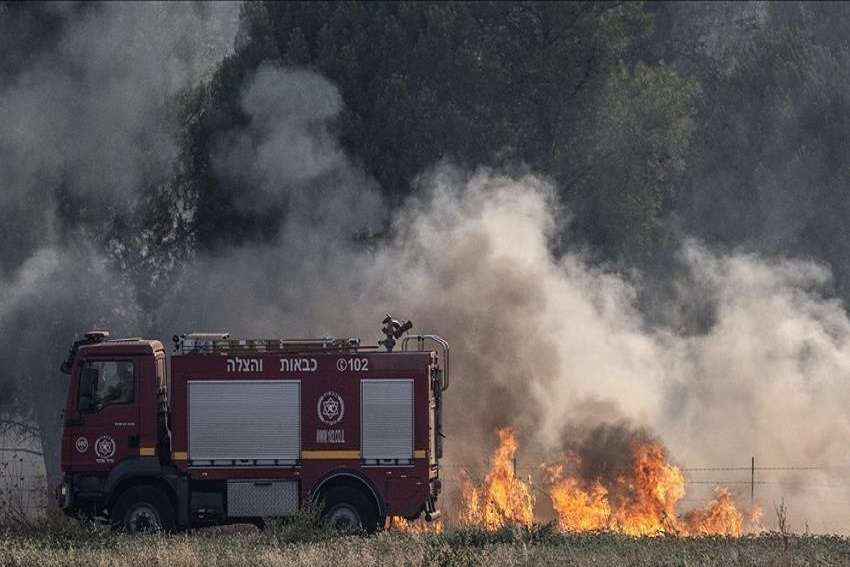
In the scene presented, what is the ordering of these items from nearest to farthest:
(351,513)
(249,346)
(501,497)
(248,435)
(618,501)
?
1. (351,513)
2. (248,435)
3. (249,346)
4. (618,501)
5. (501,497)

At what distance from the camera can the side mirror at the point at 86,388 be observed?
80.6 ft

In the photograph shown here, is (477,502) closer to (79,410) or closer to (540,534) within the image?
(540,534)

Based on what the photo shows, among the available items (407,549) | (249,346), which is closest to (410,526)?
(249,346)

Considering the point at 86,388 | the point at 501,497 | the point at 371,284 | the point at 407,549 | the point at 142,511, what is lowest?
the point at 407,549

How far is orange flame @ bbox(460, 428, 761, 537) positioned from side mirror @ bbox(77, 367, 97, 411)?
7.09 m

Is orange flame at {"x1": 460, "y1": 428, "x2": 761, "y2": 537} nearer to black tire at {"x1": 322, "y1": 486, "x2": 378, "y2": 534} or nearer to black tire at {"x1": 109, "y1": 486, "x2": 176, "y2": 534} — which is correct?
black tire at {"x1": 322, "y1": 486, "x2": 378, "y2": 534}

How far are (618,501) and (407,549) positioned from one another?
22.7 ft

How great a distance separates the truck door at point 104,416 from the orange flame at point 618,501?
638 centimetres

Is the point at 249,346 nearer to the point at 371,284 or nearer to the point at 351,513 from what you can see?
the point at 351,513

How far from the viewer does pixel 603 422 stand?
28672 millimetres

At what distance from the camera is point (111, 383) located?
2462cm

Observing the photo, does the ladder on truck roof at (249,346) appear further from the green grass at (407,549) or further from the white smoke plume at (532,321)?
the white smoke plume at (532,321)

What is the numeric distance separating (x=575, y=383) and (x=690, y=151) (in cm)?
1847

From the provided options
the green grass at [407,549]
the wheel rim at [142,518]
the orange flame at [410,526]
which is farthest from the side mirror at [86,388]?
the orange flame at [410,526]
